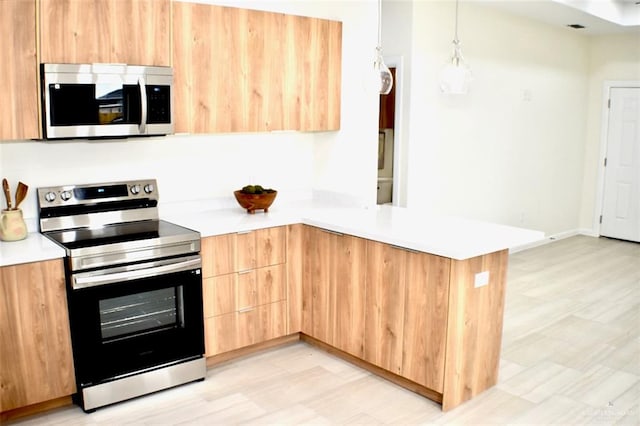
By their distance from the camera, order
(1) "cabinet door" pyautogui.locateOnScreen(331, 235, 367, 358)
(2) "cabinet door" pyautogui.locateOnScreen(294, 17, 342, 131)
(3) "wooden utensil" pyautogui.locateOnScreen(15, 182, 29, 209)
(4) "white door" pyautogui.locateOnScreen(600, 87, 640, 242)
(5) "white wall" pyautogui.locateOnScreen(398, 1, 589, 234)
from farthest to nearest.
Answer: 1. (4) "white door" pyautogui.locateOnScreen(600, 87, 640, 242)
2. (5) "white wall" pyautogui.locateOnScreen(398, 1, 589, 234)
3. (2) "cabinet door" pyautogui.locateOnScreen(294, 17, 342, 131)
4. (1) "cabinet door" pyautogui.locateOnScreen(331, 235, 367, 358)
5. (3) "wooden utensil" pyautogui.locateOnScreen(15, 182, 29, 209)

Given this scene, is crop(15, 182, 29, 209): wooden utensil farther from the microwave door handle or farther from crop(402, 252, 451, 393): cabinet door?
crop(402, 252, 451, 393): cabinet door

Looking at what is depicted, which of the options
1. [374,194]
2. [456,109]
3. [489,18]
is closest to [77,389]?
[374,194]

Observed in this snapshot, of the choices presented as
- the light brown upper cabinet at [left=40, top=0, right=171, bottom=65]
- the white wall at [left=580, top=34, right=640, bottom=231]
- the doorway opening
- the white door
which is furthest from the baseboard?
the light brown upper cabinet at [left=40, top=0, right=171, bottom=65]

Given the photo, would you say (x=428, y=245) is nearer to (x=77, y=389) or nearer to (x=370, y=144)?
(x=370, y=144)

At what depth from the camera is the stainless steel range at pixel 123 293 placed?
305 cm

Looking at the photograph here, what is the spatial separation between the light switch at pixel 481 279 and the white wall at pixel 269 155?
1.28 meters

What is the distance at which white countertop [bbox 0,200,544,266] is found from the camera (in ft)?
9.82

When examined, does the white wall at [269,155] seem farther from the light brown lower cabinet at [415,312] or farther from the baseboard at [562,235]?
the baseboard at [562,235]

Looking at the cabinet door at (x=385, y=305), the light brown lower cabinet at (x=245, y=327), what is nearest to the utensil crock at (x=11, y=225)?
the light brown lower cabinet at (x=245, y=327)

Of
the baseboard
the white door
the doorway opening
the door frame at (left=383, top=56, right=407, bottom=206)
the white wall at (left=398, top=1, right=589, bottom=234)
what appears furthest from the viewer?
the white door

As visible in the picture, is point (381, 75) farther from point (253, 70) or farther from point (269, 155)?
point (269, 155)

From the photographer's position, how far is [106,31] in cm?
322

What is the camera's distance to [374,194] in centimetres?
431

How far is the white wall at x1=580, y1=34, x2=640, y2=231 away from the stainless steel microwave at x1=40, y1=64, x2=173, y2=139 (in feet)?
19.4
